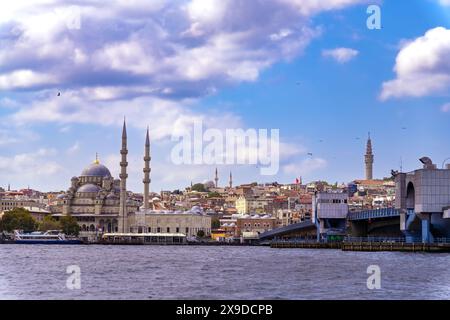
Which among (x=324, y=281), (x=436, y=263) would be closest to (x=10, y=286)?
(x=324, y=281)

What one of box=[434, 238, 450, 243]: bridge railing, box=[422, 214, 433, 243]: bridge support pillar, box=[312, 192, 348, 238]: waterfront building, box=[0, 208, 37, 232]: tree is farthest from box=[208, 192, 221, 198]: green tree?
box=[434, 238, 450, 243]: bridge railing

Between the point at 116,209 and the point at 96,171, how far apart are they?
963cm

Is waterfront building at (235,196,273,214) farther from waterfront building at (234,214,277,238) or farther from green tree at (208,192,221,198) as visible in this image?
waterfront building at (234,214,277,238)

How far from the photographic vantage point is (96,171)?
486ft

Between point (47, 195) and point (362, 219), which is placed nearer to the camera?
point (362, 219)

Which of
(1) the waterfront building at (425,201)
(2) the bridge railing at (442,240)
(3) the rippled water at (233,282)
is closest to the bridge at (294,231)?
(1) the waterfront building at (425,201)

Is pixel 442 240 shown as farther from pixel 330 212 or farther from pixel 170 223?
pixel 170 223

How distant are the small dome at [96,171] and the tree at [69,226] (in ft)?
47.5

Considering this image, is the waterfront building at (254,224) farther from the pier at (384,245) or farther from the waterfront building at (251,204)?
the pier at (384,245)

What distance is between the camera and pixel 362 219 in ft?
265

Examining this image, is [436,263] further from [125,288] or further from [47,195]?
[47,195]

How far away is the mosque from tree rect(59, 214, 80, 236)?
5.41 meters
